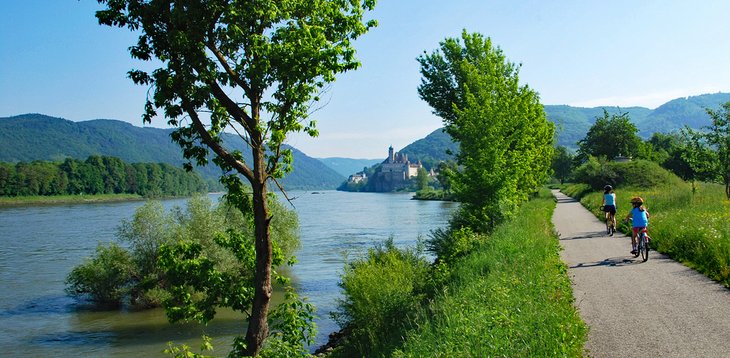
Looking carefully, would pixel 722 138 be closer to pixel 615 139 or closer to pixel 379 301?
pixel 379 301

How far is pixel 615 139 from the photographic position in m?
70.1

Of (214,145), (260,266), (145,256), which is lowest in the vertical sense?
(145,256)

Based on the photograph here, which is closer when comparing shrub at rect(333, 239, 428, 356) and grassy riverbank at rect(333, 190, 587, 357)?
grassy riverbank at rect(333, 190, 587, 357)

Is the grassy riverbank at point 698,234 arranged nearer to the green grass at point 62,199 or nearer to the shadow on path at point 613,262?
the shadow on path at point 613,262

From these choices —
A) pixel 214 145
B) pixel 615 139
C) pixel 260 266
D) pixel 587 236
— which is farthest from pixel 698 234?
pixel 615 139

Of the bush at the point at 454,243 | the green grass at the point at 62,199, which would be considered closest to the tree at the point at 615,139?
the bush at the point at 454,243

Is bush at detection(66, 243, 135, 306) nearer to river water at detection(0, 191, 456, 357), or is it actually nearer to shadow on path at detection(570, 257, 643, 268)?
river water at detection(0, 191, 456, 357)

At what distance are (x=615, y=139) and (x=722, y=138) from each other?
4691cm

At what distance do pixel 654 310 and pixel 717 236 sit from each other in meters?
5.57

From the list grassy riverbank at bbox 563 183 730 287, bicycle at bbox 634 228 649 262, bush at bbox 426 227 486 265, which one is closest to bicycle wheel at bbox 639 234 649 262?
bicycle at bbox 634 228 649 262

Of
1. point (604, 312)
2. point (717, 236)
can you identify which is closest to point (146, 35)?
point (604, 312)

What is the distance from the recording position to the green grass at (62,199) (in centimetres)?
11028

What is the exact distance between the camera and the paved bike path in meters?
7.33

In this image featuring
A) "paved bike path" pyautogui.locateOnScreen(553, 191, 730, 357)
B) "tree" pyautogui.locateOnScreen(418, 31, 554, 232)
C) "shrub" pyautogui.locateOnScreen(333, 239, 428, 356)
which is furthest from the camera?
"tree" pyautogui.locateOnScreen(418, 31, 554, 232)
